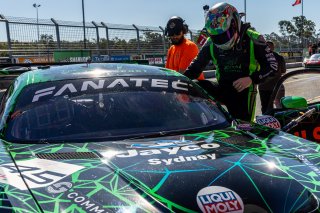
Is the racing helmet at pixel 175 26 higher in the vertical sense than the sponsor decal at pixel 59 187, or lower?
higher

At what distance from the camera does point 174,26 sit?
5.14m

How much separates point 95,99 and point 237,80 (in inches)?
64.3

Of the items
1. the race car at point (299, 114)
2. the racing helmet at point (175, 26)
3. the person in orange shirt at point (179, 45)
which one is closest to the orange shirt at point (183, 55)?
the person in orange shirt at point (179, 45)

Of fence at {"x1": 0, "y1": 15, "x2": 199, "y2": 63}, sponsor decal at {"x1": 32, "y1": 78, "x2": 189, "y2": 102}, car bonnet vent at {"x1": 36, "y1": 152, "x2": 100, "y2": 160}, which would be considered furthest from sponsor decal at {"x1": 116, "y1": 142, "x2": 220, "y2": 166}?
fence at {"x1": 0, "y1": 15, "x2": 199, "y2": 63}

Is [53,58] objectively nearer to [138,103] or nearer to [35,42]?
[35,42]

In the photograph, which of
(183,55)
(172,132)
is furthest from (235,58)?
(172,132)

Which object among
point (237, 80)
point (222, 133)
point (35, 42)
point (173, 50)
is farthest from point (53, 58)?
point (222, 133)

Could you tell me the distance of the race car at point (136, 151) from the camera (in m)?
1.74

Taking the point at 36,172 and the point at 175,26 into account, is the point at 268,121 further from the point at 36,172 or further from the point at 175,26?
the point at 175,26

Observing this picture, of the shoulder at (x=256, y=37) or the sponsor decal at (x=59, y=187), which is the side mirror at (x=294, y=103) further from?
the sponsor decal at (x=59, y=187)

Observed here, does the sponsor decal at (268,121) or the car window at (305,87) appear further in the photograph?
the car window at (305,87)

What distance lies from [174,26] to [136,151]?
316 cm

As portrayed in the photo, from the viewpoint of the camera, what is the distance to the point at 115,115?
274 centimetres

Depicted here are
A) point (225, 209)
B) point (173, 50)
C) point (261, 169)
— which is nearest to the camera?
point (225, 209)
